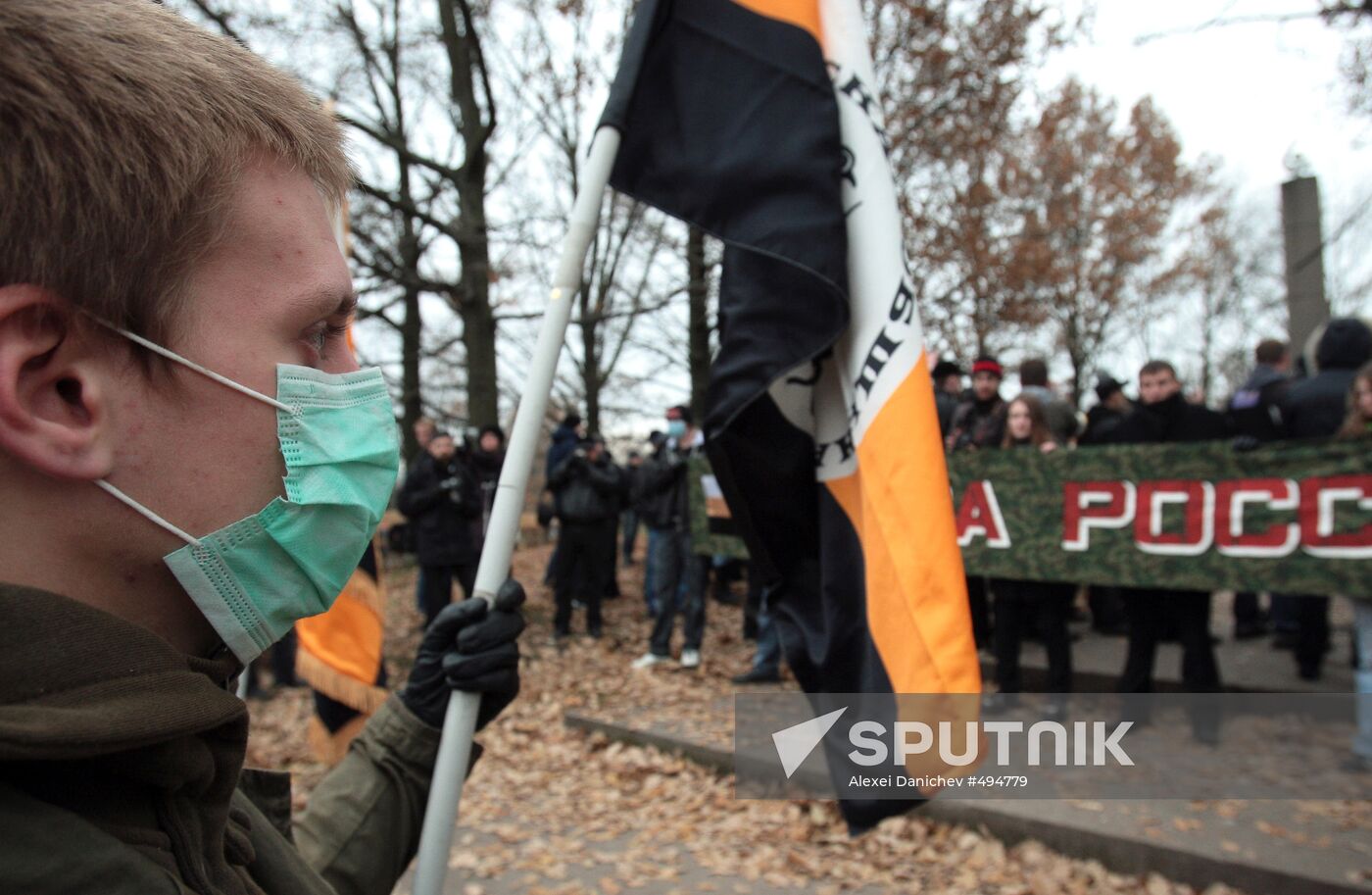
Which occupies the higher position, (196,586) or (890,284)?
(890,284)

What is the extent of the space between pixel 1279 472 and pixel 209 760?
224 inches

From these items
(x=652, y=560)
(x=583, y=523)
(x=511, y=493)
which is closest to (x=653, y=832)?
(x=511, y=493)

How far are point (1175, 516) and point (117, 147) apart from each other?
19.0ft

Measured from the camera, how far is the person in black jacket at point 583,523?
9.31 meters

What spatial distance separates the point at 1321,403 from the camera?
5.75 m

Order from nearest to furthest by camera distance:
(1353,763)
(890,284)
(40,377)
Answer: (40,377)
(890,284)
(1353,763)

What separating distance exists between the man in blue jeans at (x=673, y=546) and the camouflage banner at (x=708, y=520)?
19 cm

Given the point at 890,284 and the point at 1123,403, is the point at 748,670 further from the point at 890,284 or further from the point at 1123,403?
the point at 890,284

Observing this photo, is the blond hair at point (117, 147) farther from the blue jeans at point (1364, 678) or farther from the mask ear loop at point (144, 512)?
the blue jeans at point (1364, 678)

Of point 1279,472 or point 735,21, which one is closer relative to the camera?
point 735,21

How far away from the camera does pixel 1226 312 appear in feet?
122

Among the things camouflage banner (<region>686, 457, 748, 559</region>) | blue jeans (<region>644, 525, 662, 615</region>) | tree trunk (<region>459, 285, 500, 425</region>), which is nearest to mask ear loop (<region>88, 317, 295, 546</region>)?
camouflage banner (<region>686, 457, 748, 559</region>)

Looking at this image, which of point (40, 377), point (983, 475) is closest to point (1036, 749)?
point (983, 475)

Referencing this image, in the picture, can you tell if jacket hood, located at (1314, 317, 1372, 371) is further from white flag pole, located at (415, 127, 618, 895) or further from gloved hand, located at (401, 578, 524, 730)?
gloved hand, located at (401, 578, 524, 730)
